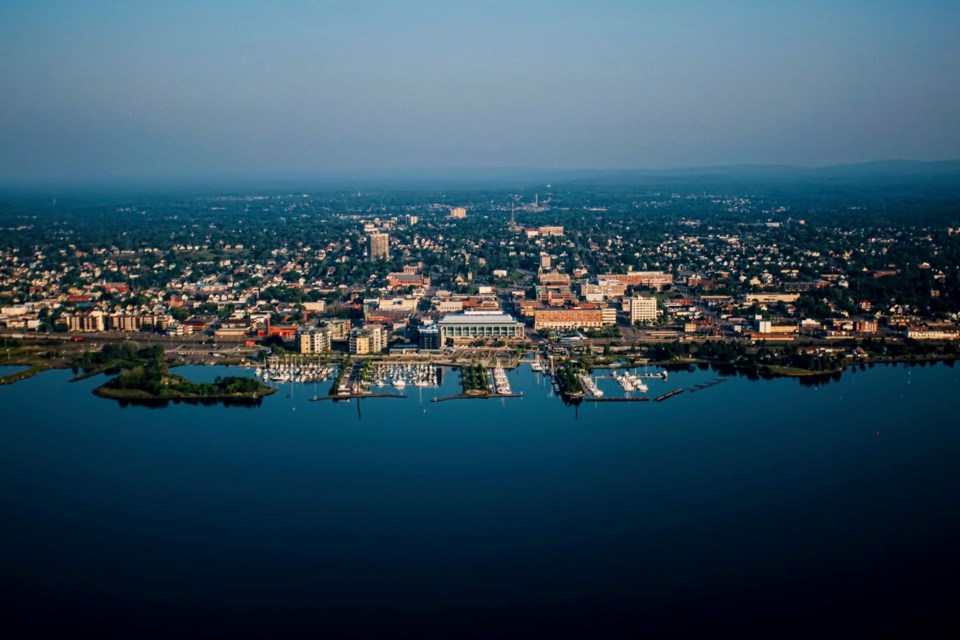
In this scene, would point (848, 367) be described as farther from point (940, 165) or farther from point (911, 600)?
point (940, 165)

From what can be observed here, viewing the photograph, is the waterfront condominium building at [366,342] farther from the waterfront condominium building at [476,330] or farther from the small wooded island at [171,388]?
the small wooded island at [171,388]

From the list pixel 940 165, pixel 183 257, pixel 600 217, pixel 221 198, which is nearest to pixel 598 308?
pixel 183 257

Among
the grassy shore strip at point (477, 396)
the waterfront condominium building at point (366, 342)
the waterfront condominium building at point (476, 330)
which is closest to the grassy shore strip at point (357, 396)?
the grassy shore strip at point (477, 396)

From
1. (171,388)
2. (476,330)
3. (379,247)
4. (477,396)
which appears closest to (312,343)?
(476,330)

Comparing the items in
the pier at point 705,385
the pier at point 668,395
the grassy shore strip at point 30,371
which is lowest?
the grassy shore strip at point 30,371

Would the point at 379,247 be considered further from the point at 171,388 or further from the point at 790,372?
the point at 790,372

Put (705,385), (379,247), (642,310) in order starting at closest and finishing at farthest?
1. (705,385)
2. (642,310)
3. (379,247)

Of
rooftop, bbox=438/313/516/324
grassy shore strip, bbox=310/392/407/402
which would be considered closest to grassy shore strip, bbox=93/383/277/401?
grassy shore strip, bbox=310/392/407/402

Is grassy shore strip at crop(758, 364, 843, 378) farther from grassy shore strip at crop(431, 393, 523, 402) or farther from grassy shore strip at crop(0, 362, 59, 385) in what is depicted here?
grassy shore strip at crop(0, 362, 59, 385)
